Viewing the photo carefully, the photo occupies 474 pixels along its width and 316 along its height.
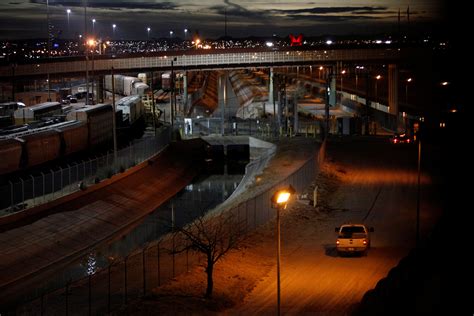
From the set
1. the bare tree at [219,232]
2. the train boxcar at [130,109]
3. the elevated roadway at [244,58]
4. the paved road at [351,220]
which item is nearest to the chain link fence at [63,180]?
the bare tree at [219,232]

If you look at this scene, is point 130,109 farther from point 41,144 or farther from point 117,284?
point 117,284

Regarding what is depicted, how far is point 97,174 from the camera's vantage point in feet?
151

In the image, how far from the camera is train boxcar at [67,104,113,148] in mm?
56594

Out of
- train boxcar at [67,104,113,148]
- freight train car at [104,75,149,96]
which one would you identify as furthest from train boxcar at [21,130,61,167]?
freight train car at [104,75,149,96]

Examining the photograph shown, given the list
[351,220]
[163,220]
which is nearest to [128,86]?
[163,220]

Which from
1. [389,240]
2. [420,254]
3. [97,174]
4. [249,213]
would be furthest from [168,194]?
[420,254]

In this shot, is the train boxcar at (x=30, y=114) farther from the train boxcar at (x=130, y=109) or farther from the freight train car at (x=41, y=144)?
the train boxcar at (x=130, y=109)

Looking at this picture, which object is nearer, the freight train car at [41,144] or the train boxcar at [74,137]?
the freight train car at [41,144]

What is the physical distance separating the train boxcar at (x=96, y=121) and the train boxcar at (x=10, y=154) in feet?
43.8

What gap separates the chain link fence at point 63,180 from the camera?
36031 mm

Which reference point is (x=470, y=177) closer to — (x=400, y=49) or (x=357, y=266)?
(x=357, y=266)

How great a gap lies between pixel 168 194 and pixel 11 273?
2468 cm

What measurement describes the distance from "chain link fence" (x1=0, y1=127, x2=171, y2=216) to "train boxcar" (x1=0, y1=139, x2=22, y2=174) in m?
0.99

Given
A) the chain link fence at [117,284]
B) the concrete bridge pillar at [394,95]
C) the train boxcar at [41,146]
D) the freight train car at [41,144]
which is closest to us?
the chain link fence at [117,284]
